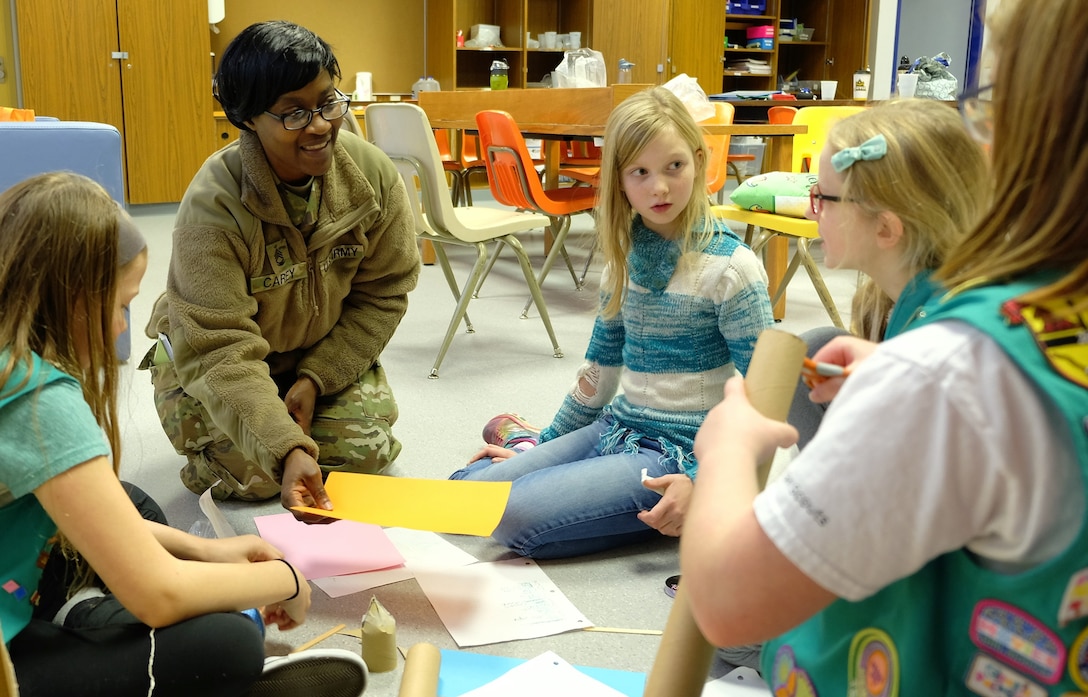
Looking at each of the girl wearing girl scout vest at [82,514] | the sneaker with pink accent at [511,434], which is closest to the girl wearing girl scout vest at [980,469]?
the girl wearing girl scout vest at [82,514]

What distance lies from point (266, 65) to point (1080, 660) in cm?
154

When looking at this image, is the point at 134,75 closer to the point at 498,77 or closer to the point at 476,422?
the point at 498,77

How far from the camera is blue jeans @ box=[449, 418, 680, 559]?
1.74m

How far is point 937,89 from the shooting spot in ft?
15.1

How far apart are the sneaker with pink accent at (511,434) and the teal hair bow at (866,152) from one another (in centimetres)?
108

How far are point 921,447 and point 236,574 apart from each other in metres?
0.87

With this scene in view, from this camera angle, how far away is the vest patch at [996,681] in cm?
61

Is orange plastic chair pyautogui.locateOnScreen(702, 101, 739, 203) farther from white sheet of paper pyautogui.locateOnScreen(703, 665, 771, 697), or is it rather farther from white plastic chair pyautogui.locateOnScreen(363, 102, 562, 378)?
white sheet of paper pyautogui.locateOnScreen(703, 665, 771, 697)

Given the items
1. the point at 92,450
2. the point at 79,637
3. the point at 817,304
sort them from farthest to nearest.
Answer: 1. the point at 817,304
2. the point at 79,637
3. the point at 92,450

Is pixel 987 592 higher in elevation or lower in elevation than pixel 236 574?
higher

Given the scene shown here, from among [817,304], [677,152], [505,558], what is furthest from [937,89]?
[505,558]

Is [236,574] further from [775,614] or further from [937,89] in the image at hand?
[937,89]

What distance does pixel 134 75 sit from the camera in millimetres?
6340

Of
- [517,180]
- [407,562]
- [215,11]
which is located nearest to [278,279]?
[407,562]
